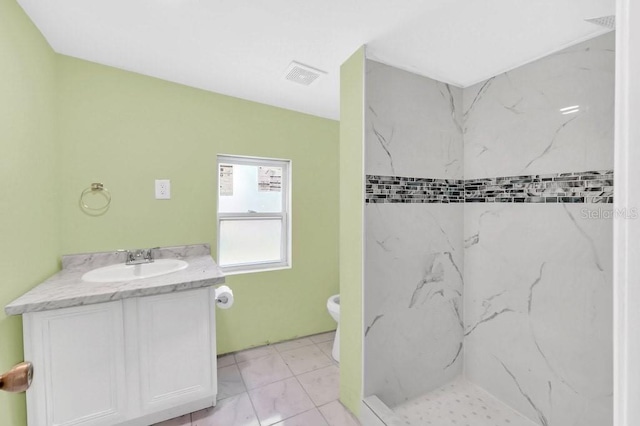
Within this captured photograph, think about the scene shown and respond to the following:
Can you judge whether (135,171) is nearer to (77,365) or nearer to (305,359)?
(77,365)

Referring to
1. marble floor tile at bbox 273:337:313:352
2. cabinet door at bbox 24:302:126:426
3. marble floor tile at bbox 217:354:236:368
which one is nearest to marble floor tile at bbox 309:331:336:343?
marble floor tile at bbox 273:337:313:352

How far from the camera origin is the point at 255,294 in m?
2.35

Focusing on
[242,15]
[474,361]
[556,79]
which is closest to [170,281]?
[242,15]

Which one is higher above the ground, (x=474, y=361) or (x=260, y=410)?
(x=474, y=361)

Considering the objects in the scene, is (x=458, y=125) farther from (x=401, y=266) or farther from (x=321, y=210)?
(x=321, y=210)

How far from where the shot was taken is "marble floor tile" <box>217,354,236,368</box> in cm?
211

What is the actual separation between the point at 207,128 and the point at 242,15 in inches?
39.2

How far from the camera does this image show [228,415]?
161 centimetres

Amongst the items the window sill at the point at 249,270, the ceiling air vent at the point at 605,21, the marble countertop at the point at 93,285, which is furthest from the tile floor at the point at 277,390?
the ceiling air vent at the point at 605,21

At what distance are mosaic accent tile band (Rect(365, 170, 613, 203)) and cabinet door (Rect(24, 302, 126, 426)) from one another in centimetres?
156

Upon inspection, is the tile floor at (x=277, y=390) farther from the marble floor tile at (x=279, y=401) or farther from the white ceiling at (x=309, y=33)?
the white ceiling at (x=309, y=33)

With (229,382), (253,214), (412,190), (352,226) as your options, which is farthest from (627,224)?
(253,214)

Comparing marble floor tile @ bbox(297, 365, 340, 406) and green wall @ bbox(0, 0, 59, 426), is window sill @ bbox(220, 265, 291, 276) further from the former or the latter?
green wall @ bbox(0, 0, 59, 426)

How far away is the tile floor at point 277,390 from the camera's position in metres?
1.58
